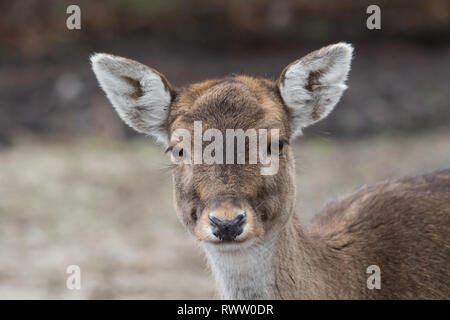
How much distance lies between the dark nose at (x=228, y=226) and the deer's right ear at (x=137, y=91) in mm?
1427

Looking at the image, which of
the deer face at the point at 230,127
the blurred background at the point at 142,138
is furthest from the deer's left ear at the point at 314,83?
the blurred background at the point at 142,138

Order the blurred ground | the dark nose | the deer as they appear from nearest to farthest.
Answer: the dark nose < the deer < the blurred ground

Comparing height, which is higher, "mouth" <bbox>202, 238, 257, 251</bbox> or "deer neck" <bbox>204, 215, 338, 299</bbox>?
"mouth" <bbox>202, 238, 257, 251</bbox>

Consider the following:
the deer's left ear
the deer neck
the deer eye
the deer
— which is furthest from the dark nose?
the deer's left ear

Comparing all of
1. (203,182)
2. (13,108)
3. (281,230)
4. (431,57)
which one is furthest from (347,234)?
(431,57)

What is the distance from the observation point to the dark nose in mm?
5168

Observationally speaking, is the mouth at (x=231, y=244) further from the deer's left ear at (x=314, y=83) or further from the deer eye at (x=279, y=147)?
the deer's left ear at (x=314, y=83)

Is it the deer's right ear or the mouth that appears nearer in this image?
the mouth

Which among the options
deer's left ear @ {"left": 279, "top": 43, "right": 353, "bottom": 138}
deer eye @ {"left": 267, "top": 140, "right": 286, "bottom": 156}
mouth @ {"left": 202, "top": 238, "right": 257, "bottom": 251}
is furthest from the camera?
deer's left ear @ {"left": 279, "top": 43, "right": 353, "bottom": 138}

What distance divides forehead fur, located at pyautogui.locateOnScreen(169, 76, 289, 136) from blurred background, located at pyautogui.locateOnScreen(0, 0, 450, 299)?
14.5 feet

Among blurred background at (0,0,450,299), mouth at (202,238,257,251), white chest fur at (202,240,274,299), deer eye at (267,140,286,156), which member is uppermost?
blurred background at (0,0,450,299)

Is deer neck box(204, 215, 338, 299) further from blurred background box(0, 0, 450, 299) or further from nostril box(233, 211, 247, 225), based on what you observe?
blurred background box(0, 0, 450, 299)

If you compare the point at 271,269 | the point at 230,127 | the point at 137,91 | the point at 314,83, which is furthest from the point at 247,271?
the point at 137,91
